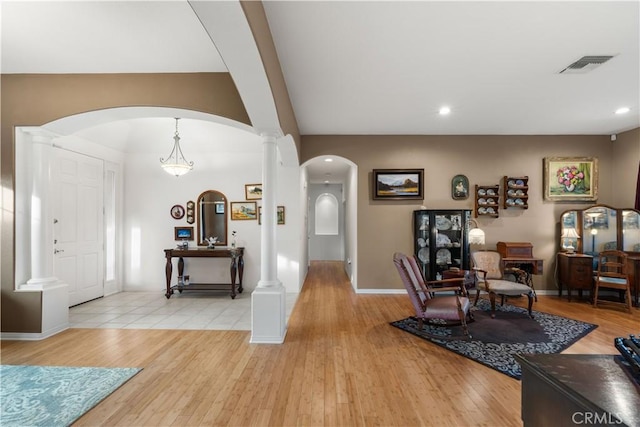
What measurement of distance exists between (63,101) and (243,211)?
297cm

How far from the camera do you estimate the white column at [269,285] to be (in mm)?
3172

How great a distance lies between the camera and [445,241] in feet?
16.0

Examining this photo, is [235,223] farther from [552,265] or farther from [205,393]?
[552,265]

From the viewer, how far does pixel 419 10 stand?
213 cm

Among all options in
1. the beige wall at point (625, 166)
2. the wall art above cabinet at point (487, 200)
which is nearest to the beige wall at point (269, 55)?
the wall art above cabinet at point (487, 200)

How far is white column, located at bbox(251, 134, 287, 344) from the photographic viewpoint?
3172 mm

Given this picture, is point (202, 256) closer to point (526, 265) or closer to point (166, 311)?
point (166, 311)

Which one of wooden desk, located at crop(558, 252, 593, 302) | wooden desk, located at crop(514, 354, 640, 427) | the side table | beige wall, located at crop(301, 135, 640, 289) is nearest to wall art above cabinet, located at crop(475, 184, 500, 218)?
beige wall, located at crop(301, 135, 640, 289)

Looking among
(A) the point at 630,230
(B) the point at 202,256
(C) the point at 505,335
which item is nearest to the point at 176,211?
(B) the point at 202,256

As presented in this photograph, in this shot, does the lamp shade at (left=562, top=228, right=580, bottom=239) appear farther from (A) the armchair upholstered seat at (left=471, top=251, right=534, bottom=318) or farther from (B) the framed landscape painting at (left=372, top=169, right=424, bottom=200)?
(B) the framed landscape painting at (left=372, top=169, right=424, bottom=200)

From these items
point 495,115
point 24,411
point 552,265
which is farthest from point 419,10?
point 552,265

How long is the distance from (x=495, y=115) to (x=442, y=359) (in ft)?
11.8

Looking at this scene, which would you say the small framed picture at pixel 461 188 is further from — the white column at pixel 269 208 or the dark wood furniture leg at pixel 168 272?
the dark wood furniture leg at pixel 168 272

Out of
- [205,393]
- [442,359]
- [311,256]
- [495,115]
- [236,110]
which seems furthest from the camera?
[311,256]
